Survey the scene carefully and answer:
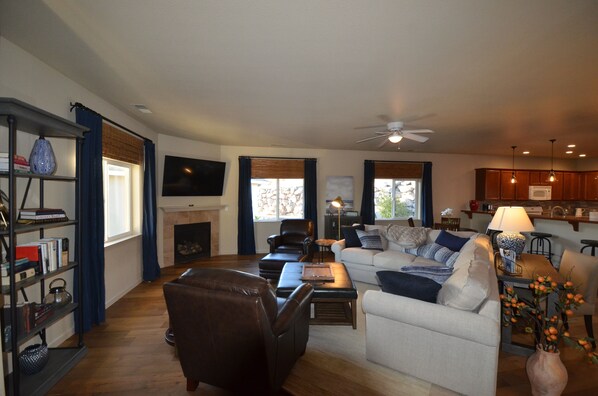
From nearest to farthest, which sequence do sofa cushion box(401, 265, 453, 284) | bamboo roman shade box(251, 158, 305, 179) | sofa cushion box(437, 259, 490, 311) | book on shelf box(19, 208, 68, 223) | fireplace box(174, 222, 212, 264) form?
sofa cushion box(437, 259, 490, 311) < book on shelf box(19, 208, 68, 223) < sofa cushion box(401, 265, 453, 284) < fireplace box(174, 222, 212, 264) < bamboo roman shade box(251, 158, 305, 179)

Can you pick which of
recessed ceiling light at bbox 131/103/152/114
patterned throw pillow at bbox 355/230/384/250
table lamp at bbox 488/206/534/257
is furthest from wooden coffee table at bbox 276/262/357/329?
recessed ceiling light at bbox 131/103/152/114

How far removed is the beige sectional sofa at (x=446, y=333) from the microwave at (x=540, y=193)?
7.29m

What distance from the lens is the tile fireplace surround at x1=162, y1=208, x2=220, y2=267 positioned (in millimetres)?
5453

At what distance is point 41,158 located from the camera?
2162 millimetres

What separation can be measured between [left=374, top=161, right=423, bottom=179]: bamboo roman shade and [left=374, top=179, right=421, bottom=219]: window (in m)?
0.19

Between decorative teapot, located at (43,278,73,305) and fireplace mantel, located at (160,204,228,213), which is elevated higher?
fireplace mantel, located at (160,204,228,213)

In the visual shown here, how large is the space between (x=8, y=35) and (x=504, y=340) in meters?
4.85

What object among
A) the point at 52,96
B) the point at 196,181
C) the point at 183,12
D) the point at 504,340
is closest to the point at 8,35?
the point at 52,96

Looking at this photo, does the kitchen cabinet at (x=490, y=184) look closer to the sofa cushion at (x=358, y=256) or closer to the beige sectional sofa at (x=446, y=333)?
the sofa cushion at (x=358, y=256)

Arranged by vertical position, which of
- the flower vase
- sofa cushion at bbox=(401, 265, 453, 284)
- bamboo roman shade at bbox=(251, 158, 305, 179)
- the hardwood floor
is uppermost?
bamboo roman shade at bbox=(251, 158, 305, 179)

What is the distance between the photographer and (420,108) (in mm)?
3660

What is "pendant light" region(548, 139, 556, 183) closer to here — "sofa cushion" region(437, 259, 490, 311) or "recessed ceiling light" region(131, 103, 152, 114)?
"sofa cushion" region(437, 259, 490, 311)

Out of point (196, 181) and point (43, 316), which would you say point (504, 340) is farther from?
point (196, 181)

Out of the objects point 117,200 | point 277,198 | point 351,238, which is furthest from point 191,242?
point 351,238
